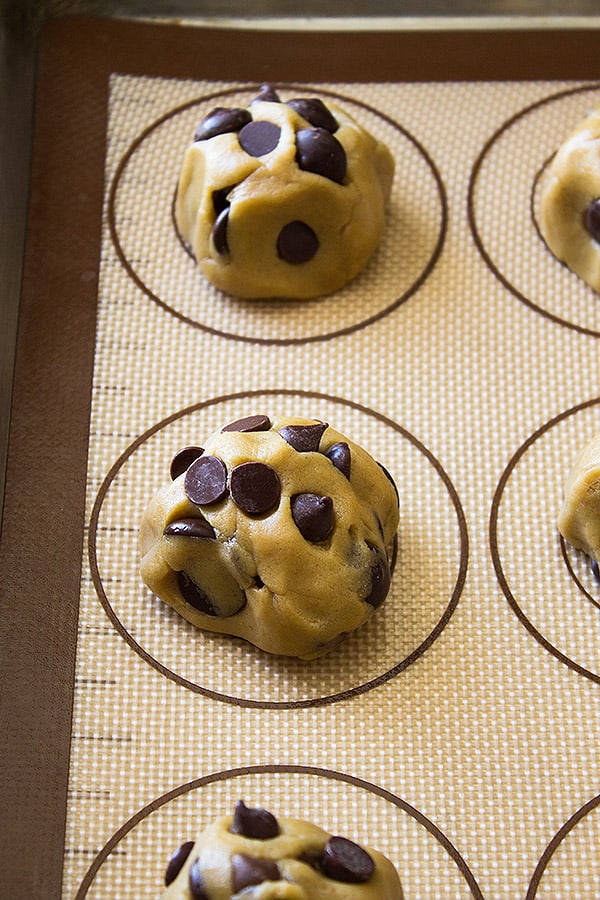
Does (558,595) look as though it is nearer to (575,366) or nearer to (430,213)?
(575,366)

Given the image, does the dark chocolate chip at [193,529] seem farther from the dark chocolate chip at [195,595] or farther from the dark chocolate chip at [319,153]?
the dark chocolate chip at [319,153]

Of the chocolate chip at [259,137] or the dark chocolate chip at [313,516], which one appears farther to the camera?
the chocolate chip at [259,137]

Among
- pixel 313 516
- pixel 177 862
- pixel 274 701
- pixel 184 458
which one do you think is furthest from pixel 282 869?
pixel 184 458

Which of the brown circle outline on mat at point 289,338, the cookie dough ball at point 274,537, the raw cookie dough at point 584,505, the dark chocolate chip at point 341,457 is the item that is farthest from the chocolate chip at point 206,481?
the raw cookie dough at point 584,505

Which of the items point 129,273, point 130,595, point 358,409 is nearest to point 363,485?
point 358,409

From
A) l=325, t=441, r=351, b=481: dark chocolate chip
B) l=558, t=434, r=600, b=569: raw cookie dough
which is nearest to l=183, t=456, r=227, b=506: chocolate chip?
l=325, t=441, r=351, b=481: dark chocolate chip
